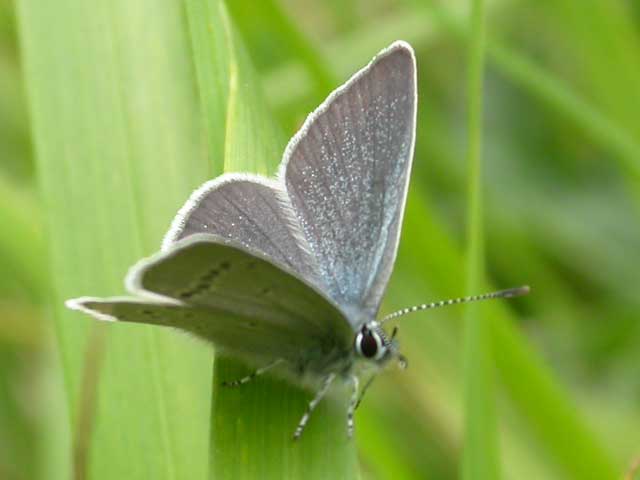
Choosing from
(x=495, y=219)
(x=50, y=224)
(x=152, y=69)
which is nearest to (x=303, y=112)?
(x=495, y=219)

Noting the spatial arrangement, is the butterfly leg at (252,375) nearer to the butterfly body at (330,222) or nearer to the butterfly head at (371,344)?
the butterfly body at (330,222)

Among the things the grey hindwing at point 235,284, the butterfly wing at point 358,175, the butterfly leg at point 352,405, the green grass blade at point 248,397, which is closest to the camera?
the grey hindwing at point 235,284

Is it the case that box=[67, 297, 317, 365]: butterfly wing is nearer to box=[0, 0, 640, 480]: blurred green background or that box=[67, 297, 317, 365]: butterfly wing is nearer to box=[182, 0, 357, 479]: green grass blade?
box=[182, 0, 357, 479]: green grass blade

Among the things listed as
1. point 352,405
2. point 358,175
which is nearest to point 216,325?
point 352,405

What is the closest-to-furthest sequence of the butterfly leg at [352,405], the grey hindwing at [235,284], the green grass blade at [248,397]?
1. the grey hindwing at [235,284]
2. the green grass blade at [248,397]
3. the butterfly leg at [352,405]

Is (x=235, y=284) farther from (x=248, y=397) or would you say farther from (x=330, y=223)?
(x=330, y=223)

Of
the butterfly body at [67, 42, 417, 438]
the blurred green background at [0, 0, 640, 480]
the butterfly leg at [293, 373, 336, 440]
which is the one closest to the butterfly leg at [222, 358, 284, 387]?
the butterfly body at [67, 42, 417, 438]

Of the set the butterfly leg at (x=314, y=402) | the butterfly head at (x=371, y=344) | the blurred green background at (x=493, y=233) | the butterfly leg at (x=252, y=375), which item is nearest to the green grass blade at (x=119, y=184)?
the blurred green background at (x=493, y=233)

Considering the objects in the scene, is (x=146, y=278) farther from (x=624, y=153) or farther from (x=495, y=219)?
(x=495, y=219)
